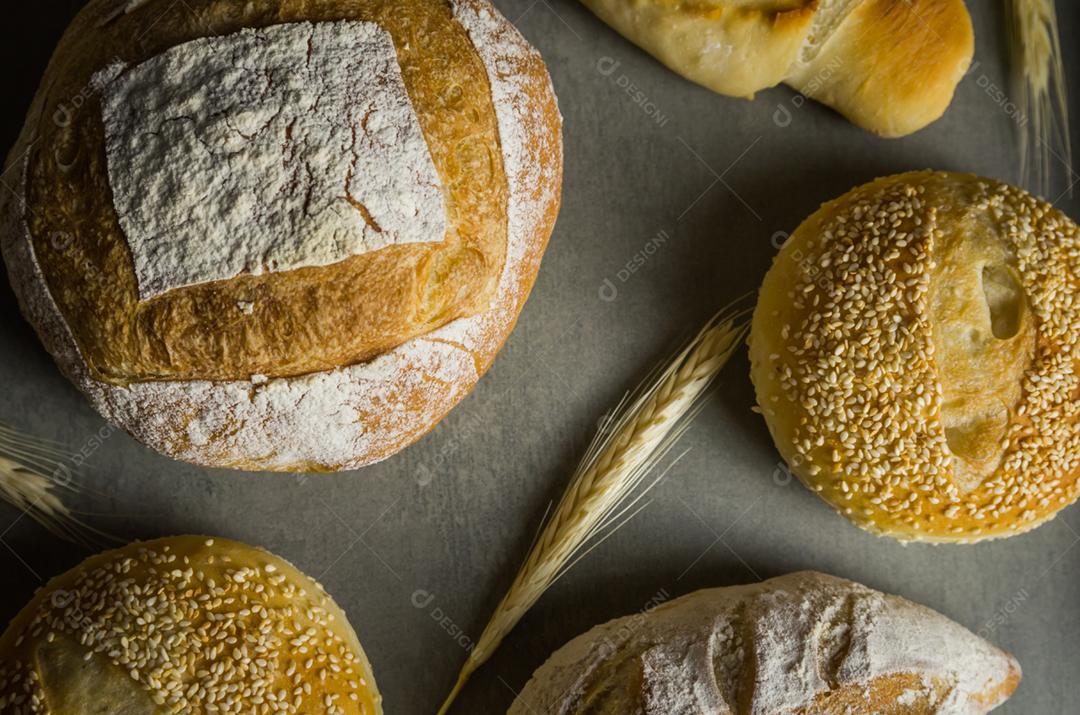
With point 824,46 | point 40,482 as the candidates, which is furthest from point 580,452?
point 40,482

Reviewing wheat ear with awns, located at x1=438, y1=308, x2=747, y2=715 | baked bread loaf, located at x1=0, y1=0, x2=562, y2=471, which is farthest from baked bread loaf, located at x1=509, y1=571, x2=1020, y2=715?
baked bread loaf, located at x1=0, y1=0, x2=562, y2=471

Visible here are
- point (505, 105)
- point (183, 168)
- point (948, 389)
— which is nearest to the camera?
point (183, 168)

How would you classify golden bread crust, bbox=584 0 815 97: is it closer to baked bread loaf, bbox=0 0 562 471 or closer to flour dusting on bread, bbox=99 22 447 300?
baked bread loaf, bbox=0 0 562 471

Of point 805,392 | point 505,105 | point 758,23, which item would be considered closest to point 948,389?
point 805,392

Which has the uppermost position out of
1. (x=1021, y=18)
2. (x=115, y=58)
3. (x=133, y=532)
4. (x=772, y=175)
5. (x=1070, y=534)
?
(x=115, y=58)

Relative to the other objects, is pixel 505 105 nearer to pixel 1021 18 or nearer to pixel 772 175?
pixel 772 175

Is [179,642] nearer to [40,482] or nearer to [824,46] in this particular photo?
[40,482]
